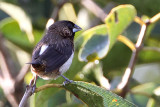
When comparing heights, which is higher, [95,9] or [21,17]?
[95,9]

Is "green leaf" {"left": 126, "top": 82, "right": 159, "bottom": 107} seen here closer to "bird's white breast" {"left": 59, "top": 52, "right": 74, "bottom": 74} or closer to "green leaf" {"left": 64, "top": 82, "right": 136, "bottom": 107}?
"bird's white breast" {"left": 59, "top": 52, "right": 74, "bottom": 74}

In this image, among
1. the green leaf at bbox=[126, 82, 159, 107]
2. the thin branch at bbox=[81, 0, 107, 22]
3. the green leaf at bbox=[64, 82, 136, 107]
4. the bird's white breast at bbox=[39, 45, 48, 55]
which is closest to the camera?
the green leaf at bbox=[64, 82, 136, 107]

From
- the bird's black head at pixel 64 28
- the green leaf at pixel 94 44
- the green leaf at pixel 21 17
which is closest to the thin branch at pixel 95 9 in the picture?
the bird's black head at pixel 64 28

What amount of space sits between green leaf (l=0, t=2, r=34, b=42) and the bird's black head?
22 cm

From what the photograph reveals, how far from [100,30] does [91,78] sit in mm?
514

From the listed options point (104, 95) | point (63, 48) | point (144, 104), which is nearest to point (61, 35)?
point (63, 48)

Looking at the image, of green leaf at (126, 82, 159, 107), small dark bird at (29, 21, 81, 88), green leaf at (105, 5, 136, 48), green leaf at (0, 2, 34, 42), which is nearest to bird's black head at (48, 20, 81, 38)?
small dark bird at (29, 21, 81, 88)

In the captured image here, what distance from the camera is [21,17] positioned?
3.72m

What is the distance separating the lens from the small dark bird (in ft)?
9.07

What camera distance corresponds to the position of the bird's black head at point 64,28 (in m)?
3.53

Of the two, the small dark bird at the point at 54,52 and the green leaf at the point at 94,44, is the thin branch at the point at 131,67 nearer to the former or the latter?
the green leaf at the point at 94,44

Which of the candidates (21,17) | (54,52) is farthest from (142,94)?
(21,17)

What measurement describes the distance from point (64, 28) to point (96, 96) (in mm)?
1453

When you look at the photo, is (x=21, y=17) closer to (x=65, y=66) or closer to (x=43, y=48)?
(x=43, y=48)
